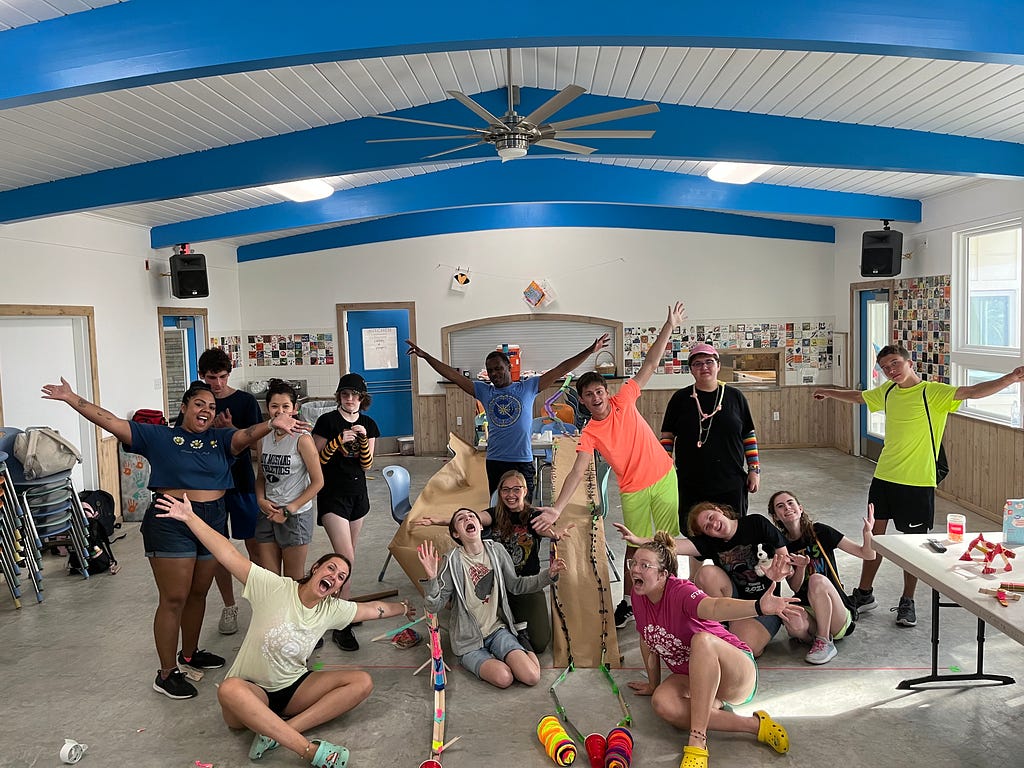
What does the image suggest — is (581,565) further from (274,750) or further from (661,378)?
(661,378)

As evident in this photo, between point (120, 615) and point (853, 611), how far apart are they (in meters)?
4.54

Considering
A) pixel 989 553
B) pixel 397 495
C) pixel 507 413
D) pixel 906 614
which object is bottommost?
pixel 906 614

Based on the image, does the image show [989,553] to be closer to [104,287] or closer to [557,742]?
[557,742]

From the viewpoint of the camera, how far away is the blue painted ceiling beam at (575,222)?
411 inches

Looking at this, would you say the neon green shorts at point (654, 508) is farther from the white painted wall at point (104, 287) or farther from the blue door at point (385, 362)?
the blue door at point (385, 362)

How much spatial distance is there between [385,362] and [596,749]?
27.6 feet

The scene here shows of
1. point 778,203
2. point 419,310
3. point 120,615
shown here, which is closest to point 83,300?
point 120,615

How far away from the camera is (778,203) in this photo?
8039 millimetres

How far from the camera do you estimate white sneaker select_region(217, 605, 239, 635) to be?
4797 millimetres

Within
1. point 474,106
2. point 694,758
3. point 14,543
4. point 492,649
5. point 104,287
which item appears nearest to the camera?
point 694,758

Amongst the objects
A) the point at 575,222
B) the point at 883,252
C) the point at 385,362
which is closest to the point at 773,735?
the point at 883,252

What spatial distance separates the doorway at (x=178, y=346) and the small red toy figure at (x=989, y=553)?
305 inches

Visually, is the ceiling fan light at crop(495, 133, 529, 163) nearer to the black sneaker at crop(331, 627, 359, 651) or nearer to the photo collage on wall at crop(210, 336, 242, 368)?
the black sneaker at crop(331, 627, 359, 651)

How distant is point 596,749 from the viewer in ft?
10.7
